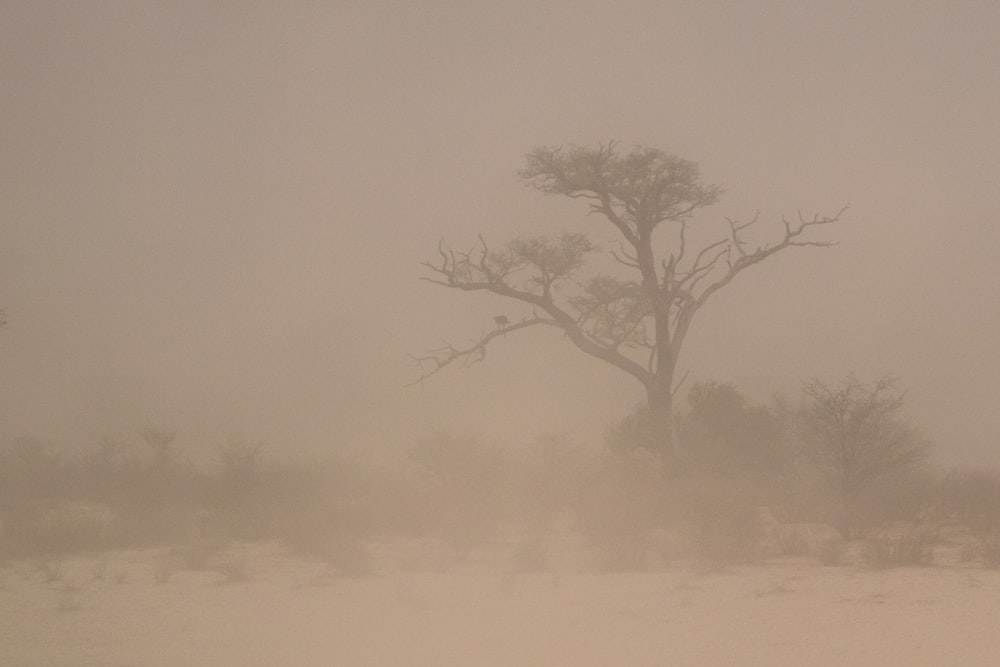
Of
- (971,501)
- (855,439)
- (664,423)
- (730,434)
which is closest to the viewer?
(971,501)

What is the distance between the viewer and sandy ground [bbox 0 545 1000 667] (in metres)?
10.6

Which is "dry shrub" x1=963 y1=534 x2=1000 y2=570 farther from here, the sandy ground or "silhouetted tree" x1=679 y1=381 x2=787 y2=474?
"silhouetted tree" x1=679 y1=381 x2=787 y2=474

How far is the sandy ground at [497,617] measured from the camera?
34.7 feet

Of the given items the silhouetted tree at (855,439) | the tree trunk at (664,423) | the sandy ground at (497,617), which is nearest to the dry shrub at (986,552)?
the sandy ground at (497,617)

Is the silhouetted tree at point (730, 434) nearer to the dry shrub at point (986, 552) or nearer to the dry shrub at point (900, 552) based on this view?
the dry shrub at point (986, 552)

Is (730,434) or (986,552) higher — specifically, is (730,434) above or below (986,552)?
above

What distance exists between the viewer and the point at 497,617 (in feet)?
40.0

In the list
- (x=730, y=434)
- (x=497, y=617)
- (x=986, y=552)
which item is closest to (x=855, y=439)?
(x=730, y=434)

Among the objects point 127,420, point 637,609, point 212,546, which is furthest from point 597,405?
point 637,609

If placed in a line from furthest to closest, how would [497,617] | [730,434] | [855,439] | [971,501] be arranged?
[730,434]
[855,439]
[971,501]
[497,617]

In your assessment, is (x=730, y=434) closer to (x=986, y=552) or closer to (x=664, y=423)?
(x=664, y=423)

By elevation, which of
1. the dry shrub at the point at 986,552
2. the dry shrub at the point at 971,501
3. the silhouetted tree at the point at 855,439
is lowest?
the dry shrub at the point at 986,552

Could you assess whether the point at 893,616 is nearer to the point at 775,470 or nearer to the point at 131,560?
the point at 131,560

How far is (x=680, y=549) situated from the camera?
676 inches
